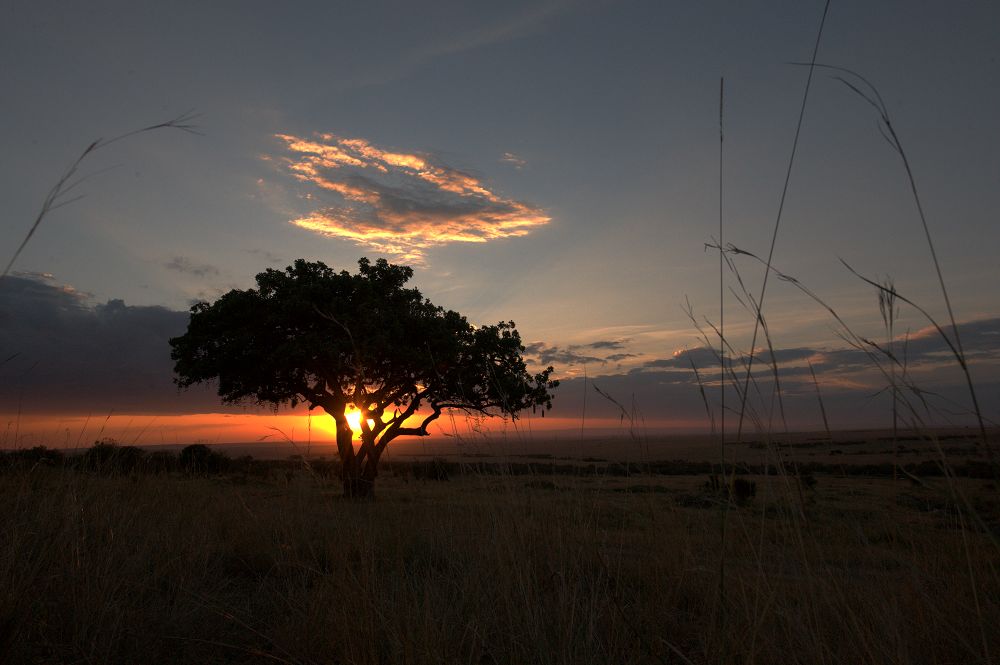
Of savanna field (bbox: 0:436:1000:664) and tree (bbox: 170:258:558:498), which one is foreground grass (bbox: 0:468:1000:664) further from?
tree (bbox: 170:258:558:498)

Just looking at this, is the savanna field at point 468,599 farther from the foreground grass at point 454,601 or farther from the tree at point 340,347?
the tree at point 340,347

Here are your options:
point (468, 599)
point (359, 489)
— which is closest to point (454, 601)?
point (468, 599)

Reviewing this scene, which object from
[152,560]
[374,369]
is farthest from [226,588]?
[374,369]

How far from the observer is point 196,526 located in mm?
5547

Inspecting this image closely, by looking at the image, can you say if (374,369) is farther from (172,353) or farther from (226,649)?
(226,649)

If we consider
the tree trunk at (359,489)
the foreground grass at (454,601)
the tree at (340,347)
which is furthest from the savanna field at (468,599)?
the tree at (340,347)

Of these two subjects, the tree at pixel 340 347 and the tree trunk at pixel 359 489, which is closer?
the tree trunk at pixel 359 489

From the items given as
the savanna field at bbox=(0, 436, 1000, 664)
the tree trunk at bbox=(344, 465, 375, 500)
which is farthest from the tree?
the savanna field at bbox=(0, 436, 1000, 664)

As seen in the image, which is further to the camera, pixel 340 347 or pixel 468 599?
pixel 340 347

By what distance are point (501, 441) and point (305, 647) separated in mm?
1879

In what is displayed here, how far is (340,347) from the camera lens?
16125 millimetres

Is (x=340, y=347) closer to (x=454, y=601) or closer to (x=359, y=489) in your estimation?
(x=359, y=489)

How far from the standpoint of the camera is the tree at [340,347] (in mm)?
16531

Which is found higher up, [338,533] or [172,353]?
[172,353]
